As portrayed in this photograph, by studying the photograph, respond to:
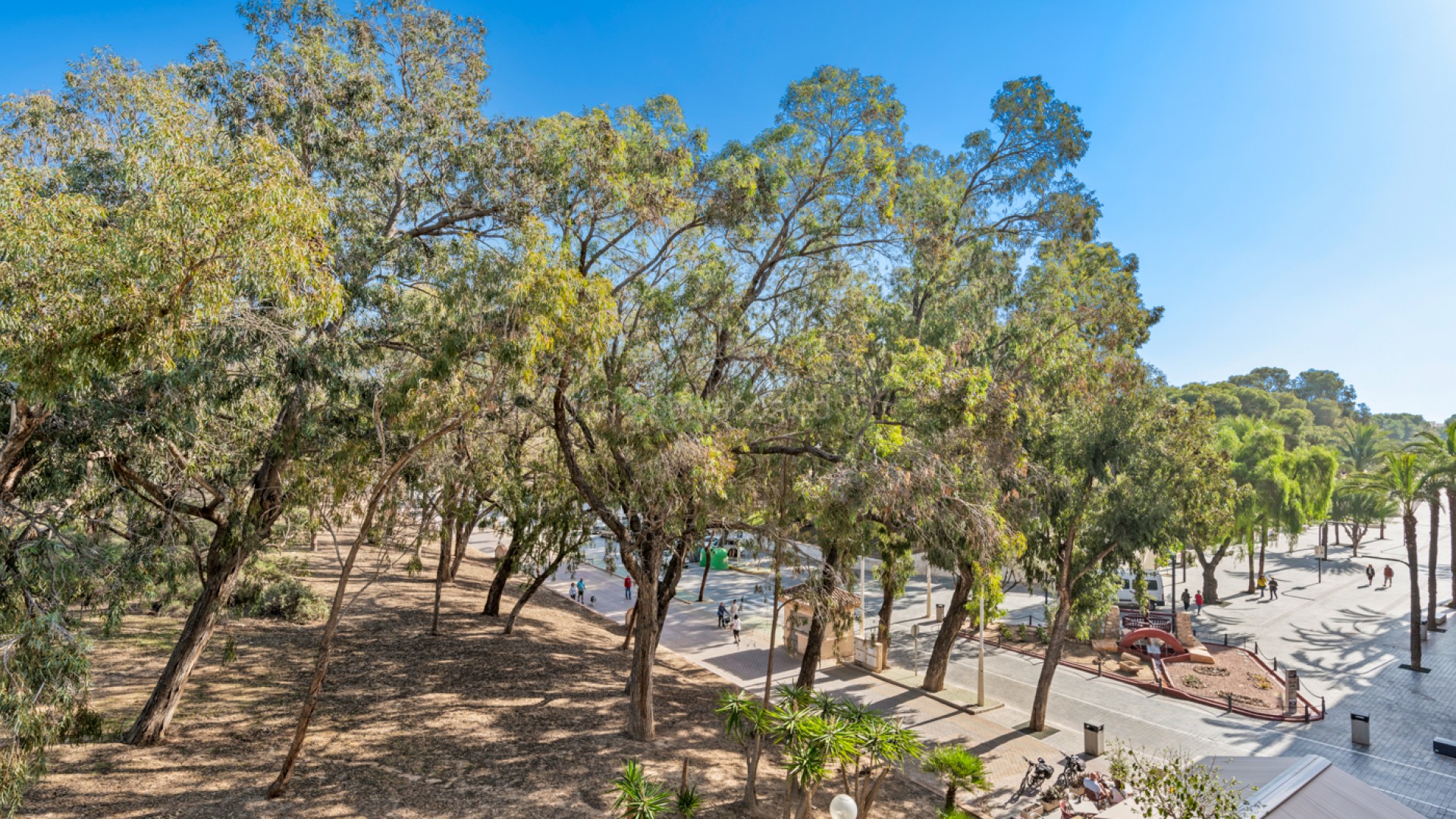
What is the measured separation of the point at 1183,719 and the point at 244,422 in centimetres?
2092

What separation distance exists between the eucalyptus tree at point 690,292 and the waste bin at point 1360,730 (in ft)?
47.2

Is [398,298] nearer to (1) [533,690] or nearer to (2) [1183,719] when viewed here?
(1) [533,690]

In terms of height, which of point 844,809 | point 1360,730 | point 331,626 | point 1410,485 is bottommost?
point 1360,730

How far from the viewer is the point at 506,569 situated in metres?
20.4

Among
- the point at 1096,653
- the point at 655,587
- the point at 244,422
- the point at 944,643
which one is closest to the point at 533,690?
the point at 655,587

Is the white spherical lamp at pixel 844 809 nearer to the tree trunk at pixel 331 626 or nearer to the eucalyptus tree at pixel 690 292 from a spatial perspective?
the eucalyptus tree at pixel 690 292

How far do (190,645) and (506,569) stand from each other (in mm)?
9949

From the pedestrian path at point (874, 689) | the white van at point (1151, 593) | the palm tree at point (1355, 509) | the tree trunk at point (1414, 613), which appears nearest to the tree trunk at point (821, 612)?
the pedestrian path at point (874, 689)

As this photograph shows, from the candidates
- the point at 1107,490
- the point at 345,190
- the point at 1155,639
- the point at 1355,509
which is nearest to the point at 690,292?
the point at 345,190

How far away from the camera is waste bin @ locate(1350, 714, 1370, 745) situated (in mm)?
15258

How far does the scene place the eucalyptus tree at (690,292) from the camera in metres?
10.9

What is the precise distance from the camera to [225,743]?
34.9 ft

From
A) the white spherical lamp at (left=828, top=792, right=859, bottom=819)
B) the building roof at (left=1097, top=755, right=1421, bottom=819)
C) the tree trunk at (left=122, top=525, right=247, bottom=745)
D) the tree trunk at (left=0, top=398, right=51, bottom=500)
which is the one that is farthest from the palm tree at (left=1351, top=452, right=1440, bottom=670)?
the tree trunk at (left=0, top=398, right=51, bottom=500)

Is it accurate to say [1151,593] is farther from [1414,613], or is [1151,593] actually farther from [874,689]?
[874,689]
